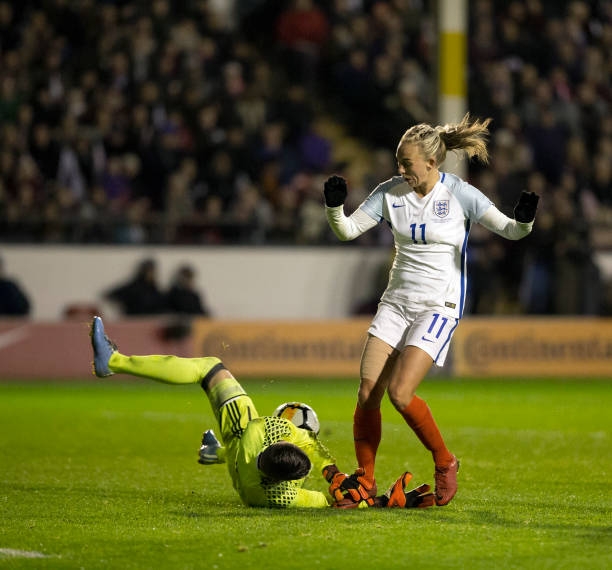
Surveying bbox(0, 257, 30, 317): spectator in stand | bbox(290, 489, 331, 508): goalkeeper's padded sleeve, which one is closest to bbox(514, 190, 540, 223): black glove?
bbox(290, 489, 331, 508): goalkeeper's padded sleeve

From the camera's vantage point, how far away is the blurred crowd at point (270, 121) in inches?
696

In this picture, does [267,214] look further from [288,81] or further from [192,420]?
[192,420]

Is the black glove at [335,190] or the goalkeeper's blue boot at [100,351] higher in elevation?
the black glove at [335,190]

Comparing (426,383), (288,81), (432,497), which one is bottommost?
(426,383)

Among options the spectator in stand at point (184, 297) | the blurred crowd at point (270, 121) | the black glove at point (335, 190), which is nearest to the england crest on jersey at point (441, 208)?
the black glove at point (335, 190)

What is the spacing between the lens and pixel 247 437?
6.54m

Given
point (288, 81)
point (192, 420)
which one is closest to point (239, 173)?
point (288, 81)

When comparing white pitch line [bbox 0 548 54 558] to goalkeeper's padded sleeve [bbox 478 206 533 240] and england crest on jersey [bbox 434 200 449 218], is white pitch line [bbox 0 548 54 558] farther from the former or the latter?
goalkeeper's padded sleeve [bbox 478 206 533 240]

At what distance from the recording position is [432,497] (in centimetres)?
679

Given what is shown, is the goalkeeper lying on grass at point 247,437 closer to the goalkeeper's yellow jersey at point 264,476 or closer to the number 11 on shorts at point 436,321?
the goalkeeper's yellow jersey at point 264,476

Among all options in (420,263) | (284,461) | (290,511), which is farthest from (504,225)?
(290,511)

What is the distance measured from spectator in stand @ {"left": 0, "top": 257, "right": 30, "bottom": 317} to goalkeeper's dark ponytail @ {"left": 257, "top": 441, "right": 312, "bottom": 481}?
11.5 m

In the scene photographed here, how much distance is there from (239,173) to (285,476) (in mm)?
12401

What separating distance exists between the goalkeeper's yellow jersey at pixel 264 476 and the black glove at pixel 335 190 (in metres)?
1.28
